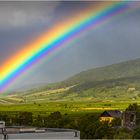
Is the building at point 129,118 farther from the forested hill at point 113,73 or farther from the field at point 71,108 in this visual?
the forested hill at point 113,73

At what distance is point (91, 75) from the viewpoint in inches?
6703

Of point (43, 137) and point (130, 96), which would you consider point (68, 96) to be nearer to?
point (130, 96)

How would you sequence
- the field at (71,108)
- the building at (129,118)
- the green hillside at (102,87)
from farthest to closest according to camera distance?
1. the green hillside at (102,87)
2. the field at (71,108)
3. the building at (129,118)

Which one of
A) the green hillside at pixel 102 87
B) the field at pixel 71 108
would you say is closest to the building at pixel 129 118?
the field at pixel 71 108

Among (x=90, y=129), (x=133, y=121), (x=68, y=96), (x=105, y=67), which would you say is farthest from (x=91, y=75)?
(x=90, y=129)

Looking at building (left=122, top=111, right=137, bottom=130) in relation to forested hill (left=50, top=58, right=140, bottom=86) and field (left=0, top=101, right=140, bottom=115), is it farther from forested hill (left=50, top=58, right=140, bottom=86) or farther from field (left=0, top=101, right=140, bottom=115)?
forested hill (left=50, top=58, right=140, bottom=86)

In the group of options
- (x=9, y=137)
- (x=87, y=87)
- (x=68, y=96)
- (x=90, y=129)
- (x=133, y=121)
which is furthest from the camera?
(x=87, y=87)

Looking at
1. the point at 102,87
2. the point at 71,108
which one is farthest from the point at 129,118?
the point at 102,87

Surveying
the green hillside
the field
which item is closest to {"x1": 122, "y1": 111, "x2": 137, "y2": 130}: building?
the field

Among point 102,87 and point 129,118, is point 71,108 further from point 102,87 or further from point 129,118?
point 102,87

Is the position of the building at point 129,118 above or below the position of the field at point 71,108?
below

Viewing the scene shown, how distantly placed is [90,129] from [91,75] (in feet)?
475

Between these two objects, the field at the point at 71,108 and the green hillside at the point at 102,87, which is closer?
the field at the point at 71,108

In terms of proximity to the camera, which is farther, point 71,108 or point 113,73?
point 113,73
